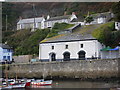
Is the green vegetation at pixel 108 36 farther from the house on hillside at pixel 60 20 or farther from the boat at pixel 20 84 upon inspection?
the house on hillside at pixel 60 20

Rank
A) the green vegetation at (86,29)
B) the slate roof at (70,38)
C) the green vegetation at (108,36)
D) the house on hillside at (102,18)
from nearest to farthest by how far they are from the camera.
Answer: the green vegetation at (108,36) → the slate roof at (70,38) → the green vegetation at (86,29) → the house on hillside at (102,18)

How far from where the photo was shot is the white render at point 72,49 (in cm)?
4681

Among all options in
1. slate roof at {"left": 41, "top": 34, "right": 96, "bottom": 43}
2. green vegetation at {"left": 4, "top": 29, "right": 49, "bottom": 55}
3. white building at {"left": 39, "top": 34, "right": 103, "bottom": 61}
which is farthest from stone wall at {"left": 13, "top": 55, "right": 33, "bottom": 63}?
slate roof at {"left": 41, "top": 34, "right": 96, "bottom": 43}

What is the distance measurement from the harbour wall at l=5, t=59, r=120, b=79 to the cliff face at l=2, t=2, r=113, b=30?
2894 centimetres

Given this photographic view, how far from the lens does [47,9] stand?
97.7 metres

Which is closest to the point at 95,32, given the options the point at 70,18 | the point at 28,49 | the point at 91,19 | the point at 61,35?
the point at 61,35

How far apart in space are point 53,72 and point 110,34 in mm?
10368

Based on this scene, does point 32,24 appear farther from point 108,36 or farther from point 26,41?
point 108,36

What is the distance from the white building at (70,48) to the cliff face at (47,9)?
76.5 feet

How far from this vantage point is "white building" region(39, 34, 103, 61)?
154 feet

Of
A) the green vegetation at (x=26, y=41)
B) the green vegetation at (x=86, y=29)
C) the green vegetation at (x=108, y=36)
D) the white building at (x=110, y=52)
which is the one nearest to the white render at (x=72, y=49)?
the white building at (x=110, y=52)

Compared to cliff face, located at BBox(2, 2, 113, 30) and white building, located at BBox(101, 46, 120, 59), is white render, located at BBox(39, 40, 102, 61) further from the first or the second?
cliff face, located at BBox(2, 2, 113, 30)

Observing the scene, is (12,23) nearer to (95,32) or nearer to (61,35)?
(61,35)

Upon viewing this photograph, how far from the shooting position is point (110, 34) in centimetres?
4509
